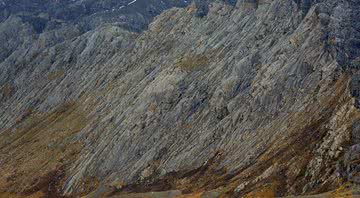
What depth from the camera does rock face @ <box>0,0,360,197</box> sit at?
107312 millimetres

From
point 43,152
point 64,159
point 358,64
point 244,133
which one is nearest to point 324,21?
point 358,64

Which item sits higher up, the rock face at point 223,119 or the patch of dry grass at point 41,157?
the rock face at point 223,119

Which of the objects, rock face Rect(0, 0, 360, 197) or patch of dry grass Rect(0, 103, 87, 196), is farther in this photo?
patch of dry grass Rect(0, 103, 87, 196)

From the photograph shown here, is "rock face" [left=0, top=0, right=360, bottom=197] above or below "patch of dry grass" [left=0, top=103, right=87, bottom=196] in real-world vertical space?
above

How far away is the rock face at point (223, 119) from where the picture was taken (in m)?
107

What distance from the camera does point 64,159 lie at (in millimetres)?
171000

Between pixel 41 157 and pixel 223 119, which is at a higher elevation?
pixel 223 119

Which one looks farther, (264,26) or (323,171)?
(264,26)

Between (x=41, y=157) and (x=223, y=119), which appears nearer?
(x=223, y=119)

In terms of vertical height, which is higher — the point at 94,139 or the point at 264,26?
the point at 264,26

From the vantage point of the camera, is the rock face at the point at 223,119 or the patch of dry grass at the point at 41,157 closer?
the rock face at the point at 223,119

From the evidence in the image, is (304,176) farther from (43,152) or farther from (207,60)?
(43,152)

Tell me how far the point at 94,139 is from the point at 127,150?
72.0 feet

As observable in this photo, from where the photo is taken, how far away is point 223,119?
137m
